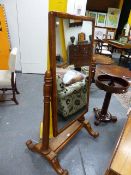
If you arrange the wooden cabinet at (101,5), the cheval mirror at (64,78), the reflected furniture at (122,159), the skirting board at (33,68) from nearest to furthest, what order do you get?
1. the reflected furniture at (122,159)
2. the cheval mirror at (64,78)
3. the skirting board at (33,68)
4. the wooden cabinet at (101,5)

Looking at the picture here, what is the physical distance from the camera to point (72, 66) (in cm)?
156

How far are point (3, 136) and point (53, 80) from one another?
1104 mm

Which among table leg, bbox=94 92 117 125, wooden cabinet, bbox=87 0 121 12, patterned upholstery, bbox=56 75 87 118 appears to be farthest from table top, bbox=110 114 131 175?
wooden cabinet, bbox=87 0 121 12

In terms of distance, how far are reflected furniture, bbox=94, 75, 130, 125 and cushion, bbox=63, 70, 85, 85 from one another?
0.53 meters

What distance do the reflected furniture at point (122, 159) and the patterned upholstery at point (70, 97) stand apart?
57 cm

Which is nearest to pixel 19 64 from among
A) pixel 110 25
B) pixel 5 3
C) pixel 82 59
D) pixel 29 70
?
pixel 29 70

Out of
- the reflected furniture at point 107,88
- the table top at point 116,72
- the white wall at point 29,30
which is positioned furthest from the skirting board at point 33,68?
the reflected furniture at point 107,88

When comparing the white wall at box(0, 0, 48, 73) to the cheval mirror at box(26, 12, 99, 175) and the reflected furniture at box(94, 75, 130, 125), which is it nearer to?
the reflected furniture at box(94, 75, 130, 125)

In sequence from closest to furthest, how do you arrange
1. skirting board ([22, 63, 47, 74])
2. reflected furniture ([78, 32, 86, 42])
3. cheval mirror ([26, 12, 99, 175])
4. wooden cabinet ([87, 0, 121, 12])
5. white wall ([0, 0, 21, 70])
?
cheval mirror ([26, 12, 99, 175]) → reflected furniture ([78, 32, 86, 42]) → white wall ([0, 0, 21, 70]) → skirting board ([22, 63, 47, 74]) → wooden cabinet ([87, 0, 121, 12])

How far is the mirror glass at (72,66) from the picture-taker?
1.34m

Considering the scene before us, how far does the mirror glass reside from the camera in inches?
52.6

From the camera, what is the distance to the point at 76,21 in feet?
4.64

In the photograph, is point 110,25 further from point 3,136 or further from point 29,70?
point 3,136

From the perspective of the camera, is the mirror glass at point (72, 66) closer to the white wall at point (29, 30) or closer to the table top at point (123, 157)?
the table top at point (123, 157)
